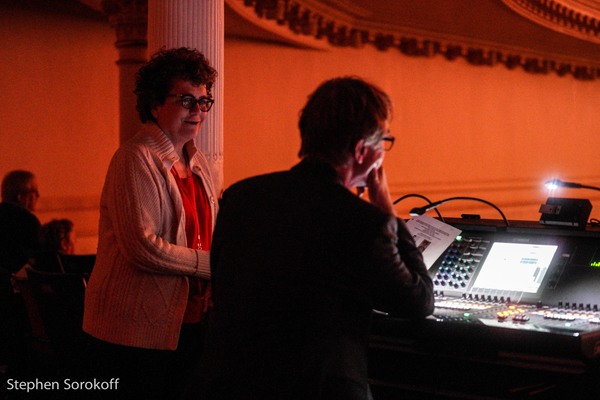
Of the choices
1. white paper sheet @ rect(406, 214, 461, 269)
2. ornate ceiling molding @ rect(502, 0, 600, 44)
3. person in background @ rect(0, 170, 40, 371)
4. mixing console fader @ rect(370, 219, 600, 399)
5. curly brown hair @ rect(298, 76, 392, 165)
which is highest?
ornate ceiling molding @ rect(502, 0, 600, 44)

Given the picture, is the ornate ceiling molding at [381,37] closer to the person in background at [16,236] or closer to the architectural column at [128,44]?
the architectural column at [128,44]

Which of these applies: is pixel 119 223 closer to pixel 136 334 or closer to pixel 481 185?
pixel 136 334

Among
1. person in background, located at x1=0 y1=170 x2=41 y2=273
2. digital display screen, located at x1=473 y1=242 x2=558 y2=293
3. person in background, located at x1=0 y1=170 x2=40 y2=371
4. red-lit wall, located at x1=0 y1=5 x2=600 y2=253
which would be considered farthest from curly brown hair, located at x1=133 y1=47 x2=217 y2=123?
person in background, located at x1=0 y1=170 x2=41 y2=273

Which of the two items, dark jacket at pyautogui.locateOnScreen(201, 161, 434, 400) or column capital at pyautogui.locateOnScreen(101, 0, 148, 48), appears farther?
column capital at pyautogui.locateOnScreen(101, 0, 148, 48)

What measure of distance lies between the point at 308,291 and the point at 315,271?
4cm

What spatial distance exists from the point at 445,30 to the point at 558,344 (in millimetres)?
8495

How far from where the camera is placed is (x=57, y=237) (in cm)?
503

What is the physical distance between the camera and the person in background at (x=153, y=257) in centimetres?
226

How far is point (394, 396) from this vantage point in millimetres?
2617

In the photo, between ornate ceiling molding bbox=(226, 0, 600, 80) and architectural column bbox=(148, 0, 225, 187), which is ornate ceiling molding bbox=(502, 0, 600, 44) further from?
architectural column bbox=(148, 0, 225, 187)

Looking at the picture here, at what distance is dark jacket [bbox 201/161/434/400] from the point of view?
158cm

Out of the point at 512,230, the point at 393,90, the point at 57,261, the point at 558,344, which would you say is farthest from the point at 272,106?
the point at 558,344

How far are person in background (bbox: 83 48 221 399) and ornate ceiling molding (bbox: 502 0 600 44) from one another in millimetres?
7136

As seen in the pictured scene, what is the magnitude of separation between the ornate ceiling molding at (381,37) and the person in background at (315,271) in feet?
17.7
